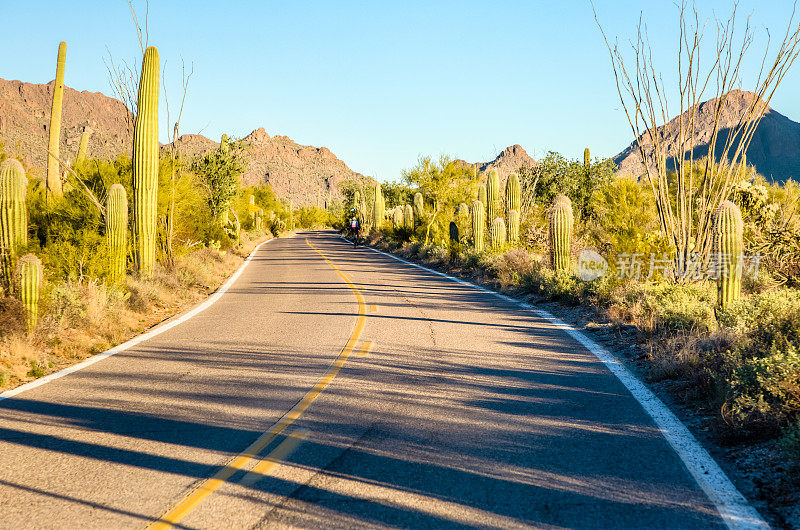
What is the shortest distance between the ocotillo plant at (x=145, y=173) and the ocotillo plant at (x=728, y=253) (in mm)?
11726

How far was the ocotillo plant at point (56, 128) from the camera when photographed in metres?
17.8

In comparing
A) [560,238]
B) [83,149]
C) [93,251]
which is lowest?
[93,251]

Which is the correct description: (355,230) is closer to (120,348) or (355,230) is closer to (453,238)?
(453,238)

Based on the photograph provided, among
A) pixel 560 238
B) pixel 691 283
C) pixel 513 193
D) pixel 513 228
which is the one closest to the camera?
pixel 691 283

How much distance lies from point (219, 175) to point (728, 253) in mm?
23181

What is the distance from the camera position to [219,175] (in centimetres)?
2878

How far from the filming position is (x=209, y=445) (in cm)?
515

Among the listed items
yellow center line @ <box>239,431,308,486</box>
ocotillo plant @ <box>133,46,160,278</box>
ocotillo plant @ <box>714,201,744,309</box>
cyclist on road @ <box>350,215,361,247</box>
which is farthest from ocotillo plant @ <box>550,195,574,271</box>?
cyclist on road @ <box>350,215,361,247</box>

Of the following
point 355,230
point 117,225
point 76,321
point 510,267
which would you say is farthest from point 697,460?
point 355,230

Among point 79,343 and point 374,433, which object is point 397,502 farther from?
point 79,343

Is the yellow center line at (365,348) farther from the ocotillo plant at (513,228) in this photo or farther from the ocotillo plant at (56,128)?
the ocotillo plant at (513,228)

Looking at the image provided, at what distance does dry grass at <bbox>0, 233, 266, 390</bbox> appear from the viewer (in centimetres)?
827

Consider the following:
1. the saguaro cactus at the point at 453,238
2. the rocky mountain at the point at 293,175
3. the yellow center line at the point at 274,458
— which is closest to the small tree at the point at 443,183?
the saguaro cactus at the point at 453,238

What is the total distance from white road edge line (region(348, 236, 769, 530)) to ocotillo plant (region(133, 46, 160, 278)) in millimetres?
10763
